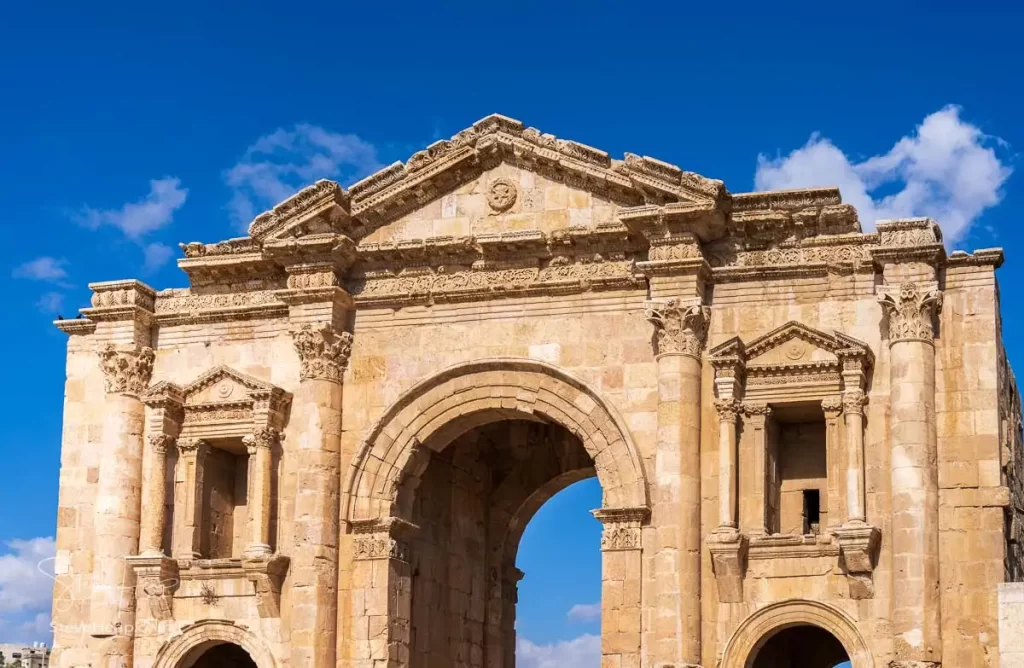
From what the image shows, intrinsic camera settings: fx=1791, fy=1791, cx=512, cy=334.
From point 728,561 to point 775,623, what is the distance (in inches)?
39.8

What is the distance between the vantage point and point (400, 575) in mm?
25828

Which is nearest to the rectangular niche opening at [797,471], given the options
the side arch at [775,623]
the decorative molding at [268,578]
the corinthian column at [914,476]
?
the side arch at [775,623]

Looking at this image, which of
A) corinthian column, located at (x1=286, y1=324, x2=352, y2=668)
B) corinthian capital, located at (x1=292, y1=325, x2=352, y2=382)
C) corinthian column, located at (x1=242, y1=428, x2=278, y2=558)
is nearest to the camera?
corinthian column, located at (x1=286, y1=324, x2=352, y2=668)

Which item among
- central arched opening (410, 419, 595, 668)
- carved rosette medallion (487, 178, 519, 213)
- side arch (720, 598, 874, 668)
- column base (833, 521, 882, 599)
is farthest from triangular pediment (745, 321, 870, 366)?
central arched opening (410, 419, 595, 668)

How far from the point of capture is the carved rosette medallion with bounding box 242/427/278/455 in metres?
25.9

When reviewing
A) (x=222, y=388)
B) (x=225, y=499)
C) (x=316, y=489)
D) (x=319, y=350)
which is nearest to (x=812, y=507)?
(x=316, y=489)

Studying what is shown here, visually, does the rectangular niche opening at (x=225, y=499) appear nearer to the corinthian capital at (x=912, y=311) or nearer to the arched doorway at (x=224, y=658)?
the arched doorway at (x=224, y=658)

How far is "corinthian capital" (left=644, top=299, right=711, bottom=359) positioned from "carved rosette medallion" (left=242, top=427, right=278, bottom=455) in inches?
231

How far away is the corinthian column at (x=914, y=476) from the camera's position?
22188mm

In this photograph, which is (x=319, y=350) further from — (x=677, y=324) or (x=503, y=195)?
(x=677, y=324)

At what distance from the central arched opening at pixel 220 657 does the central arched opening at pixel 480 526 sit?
304cm

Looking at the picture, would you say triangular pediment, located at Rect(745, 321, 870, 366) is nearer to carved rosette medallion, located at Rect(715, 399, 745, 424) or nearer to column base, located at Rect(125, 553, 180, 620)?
carved rosette medallion, located at Rect(715, 399, 745, 424)

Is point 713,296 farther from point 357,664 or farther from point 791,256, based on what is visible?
point 357,664

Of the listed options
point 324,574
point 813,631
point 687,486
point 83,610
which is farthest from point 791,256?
point 83,610
